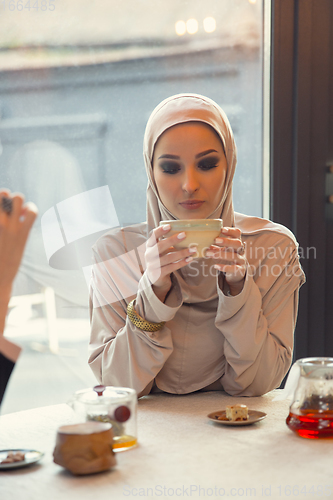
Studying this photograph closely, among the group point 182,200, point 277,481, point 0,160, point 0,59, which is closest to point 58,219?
point 0,160

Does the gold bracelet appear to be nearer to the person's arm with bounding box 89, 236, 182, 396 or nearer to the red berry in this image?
the person's arm with bounding box 89, 236, 182, 396

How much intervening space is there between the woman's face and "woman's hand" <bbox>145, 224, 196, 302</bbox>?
16cm

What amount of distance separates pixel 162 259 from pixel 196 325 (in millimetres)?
272

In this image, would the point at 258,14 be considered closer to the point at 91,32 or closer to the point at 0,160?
the point at 91,32

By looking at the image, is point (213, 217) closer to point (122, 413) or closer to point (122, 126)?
point (122, 413)

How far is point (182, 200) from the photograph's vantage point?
1428 millimetres

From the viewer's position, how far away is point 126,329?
1360mm

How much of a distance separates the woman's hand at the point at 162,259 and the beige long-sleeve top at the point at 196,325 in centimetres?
3

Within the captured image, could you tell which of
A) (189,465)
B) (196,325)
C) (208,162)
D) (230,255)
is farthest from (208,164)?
(189,465)

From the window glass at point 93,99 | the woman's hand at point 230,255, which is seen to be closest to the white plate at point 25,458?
the woman's hand at point 230,255

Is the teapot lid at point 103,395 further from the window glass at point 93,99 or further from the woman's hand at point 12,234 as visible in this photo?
the window glass at point 93,99

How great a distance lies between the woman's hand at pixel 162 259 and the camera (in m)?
1.23

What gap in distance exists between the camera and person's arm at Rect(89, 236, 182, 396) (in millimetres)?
1327

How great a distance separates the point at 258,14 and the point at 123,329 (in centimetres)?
155
